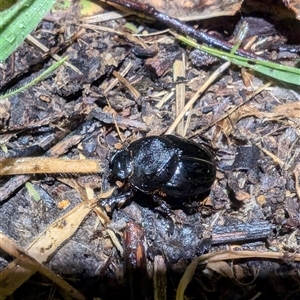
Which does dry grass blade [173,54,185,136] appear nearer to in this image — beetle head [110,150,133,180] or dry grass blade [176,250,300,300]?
beetle head [110,150,133,180]

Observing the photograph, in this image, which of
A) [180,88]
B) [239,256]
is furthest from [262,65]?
[239,256]

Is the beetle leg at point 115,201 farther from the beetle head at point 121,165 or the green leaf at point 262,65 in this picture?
the green leaf at point 262,65

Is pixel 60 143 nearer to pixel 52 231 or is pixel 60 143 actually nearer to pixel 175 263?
pixel 52 231

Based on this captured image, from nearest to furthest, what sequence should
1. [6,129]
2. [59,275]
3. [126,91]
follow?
[59,275], [6,129], [126,91]

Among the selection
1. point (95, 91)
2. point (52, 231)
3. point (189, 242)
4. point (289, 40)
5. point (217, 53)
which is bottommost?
point (52, 231)

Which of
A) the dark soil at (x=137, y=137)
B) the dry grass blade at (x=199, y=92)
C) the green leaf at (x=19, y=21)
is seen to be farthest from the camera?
the dry grass blade at (x=199, y=92)

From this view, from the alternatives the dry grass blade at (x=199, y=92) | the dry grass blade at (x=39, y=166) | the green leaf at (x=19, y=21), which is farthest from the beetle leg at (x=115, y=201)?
the green leaf at (x=19, y=21)

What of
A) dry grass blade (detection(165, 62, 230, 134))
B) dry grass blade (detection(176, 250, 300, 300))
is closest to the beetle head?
dry grass blade (detection(165, 62, 230, 134))

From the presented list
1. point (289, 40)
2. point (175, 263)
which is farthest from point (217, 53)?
point (175, 263)
